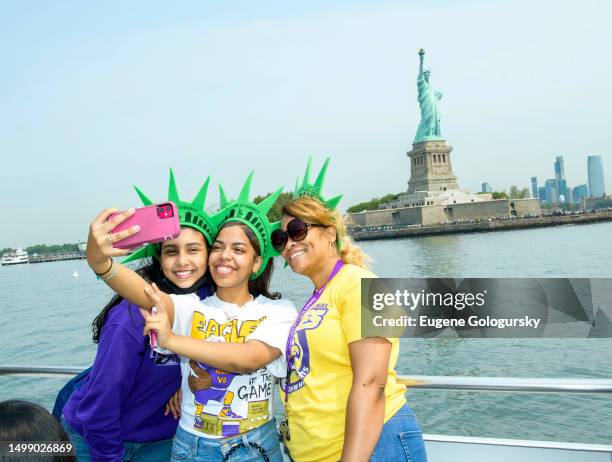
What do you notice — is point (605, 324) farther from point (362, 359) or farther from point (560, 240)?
point (560, 240)

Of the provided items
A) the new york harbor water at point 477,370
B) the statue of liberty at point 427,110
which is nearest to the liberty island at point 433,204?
the statue of liberty at point 427,110

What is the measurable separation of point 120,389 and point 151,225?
59cm

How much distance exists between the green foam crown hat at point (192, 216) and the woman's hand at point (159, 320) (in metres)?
0.40

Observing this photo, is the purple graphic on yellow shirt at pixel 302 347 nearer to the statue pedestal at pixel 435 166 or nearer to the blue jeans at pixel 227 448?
the blue jeans at pixel 227 448

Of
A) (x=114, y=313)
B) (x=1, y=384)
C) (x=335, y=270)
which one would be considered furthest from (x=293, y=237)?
(x=1, y=384)

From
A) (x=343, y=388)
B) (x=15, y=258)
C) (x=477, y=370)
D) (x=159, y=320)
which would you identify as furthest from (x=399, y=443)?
(x=15, y=258)

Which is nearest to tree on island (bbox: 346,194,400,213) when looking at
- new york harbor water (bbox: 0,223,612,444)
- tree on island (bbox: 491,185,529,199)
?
tree on island (bbox: 491,185,529,199)

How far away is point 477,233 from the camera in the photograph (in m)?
54.1

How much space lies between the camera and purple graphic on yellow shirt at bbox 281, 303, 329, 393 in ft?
5.67

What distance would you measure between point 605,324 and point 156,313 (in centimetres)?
139

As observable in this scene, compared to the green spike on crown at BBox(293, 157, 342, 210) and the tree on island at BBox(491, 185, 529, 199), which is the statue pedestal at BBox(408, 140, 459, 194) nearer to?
the tree on island at BBox(491, 185, 529, 199)

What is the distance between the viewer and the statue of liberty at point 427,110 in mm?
56906

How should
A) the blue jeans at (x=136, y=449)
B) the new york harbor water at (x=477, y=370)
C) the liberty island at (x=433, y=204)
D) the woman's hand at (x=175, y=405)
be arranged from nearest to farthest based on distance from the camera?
the blue jeans at (x=136, y=449) < the woman's hand at (x=175, y=405) < the new york harbor water at (x=477, y=370) < the liberty island at (x=433, y=204)

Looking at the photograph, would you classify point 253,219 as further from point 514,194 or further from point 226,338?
point 514,194
